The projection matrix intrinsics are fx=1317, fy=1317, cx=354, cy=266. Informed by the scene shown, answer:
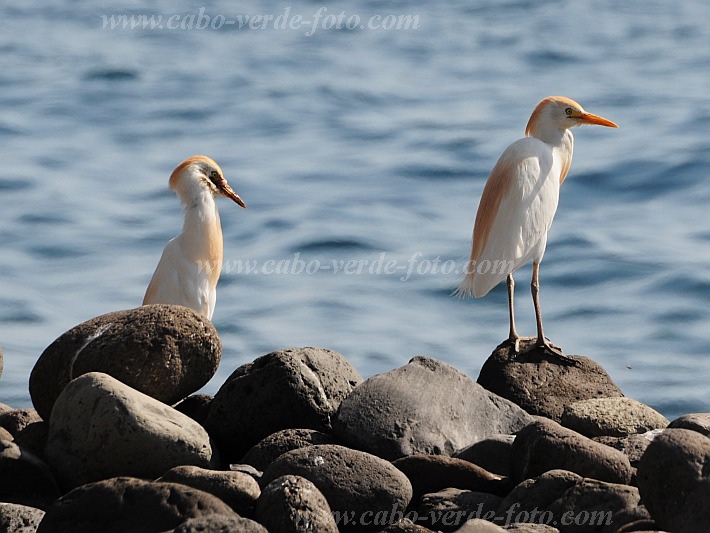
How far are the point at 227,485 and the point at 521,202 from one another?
138 inches

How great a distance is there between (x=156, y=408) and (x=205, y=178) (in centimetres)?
340

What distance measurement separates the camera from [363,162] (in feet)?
59.2

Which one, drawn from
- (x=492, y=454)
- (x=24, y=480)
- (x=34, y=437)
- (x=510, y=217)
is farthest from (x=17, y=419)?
(x=510, y=217)

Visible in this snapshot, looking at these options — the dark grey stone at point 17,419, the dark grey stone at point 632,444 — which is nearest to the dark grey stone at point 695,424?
the dark grey stone at point 632,444

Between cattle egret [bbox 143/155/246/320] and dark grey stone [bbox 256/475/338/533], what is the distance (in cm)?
374

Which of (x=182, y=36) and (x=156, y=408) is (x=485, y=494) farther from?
(x=182, y=36)

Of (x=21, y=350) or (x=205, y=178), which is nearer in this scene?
(x=205, y=178)

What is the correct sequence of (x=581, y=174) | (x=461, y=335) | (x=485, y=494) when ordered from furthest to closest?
1. (x=581, y=174)
2. (x=461, y=335)
3. (x=485, y=494)

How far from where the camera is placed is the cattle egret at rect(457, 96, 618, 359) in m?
7.67

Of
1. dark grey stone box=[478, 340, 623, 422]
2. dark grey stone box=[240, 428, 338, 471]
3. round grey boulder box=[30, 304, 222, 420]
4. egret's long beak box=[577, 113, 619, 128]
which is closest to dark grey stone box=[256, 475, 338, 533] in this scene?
dark grey stone box=[240, 428, 338, 471]

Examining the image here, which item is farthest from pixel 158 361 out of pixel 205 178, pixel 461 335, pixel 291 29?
pixel 291 29

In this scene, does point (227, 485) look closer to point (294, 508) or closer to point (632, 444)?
point (294, 508)

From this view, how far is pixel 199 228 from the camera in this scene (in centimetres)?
832

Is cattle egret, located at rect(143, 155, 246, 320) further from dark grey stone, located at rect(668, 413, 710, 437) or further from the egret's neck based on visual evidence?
dark grey stone, located at rect(668, 413, 710, 437)
